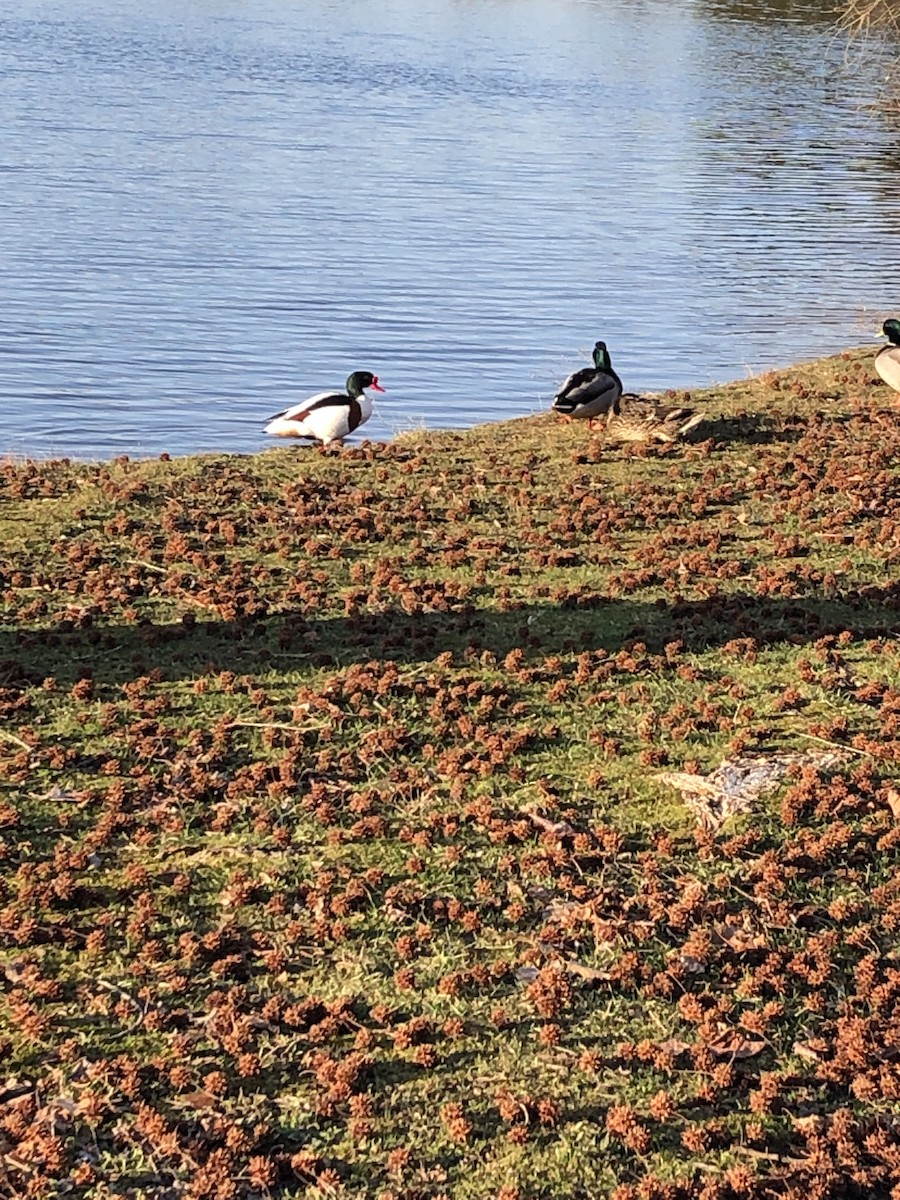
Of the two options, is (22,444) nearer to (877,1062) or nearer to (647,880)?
(647,880)

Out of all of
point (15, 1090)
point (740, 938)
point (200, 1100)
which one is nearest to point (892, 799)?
point (740, 938)

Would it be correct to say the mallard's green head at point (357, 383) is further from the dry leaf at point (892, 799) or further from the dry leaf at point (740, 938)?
the dry leaf at point (740, 938)

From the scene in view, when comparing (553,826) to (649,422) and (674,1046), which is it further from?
(649,422)

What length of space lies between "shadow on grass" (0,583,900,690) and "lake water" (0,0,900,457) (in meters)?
7.06

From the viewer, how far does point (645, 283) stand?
25578mm

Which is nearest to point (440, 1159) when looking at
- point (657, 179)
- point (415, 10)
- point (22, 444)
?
point (22, 444)

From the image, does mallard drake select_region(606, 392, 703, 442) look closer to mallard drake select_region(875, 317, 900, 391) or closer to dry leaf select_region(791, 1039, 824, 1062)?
mallard drake select_region(875, 317, 900, 391)

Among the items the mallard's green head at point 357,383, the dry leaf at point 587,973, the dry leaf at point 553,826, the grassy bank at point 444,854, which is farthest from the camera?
the mallard's green head at point 357,383

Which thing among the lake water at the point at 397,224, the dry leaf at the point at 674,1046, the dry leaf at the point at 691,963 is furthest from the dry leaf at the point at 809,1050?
the lake water at the point at 397,224

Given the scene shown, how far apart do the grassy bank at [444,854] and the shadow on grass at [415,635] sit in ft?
0.08

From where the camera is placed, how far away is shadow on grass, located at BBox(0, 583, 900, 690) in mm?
7512

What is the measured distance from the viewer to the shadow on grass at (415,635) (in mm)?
7512

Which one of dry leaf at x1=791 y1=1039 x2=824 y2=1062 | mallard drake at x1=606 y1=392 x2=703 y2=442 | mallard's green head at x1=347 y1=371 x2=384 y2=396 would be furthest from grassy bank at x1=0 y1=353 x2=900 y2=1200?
mallard's green head at x1=347 y1=371 x2=384 y2=396

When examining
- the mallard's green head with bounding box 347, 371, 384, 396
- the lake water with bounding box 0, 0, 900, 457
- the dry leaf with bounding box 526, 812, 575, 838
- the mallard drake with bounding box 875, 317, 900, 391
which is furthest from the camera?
the lake water with bounding box 0, 0, 900, 457
